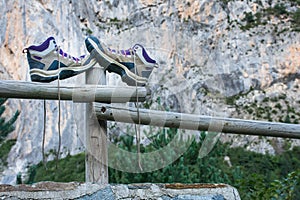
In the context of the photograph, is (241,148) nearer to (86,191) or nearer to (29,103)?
(29,103)

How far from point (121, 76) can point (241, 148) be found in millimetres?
9763

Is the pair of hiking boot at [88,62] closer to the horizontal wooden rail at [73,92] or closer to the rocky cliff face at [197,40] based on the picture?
the horizontal wooden rail at [73,92]

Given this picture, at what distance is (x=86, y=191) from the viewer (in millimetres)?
1086

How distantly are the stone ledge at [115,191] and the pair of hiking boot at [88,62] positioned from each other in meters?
0.48

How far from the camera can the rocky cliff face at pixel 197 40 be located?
937cm

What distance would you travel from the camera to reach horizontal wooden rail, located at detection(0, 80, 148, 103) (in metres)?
1.35

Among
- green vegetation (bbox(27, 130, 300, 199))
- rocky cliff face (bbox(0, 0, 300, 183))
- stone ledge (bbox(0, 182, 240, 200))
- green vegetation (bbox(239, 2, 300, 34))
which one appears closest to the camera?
stone ledge (bbox(0, 182, 240, 200))

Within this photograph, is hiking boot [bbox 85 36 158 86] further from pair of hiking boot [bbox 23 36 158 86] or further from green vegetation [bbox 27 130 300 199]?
green vegetation [bbox 27 130 300 199]

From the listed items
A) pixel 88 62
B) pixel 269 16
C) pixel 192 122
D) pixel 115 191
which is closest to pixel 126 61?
pixel 88 62

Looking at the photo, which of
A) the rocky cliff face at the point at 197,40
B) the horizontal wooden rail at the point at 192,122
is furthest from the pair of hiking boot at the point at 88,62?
the rocky cliff face at the point at 197,40

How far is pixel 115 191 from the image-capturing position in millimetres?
1107

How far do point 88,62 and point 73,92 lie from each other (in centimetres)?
15

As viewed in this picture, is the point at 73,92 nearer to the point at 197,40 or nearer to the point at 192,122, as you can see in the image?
the point at 192,122

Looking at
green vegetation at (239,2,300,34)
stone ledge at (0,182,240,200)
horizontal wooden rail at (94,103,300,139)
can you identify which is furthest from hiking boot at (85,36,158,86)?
green vegetation at (239,2,300,34)
